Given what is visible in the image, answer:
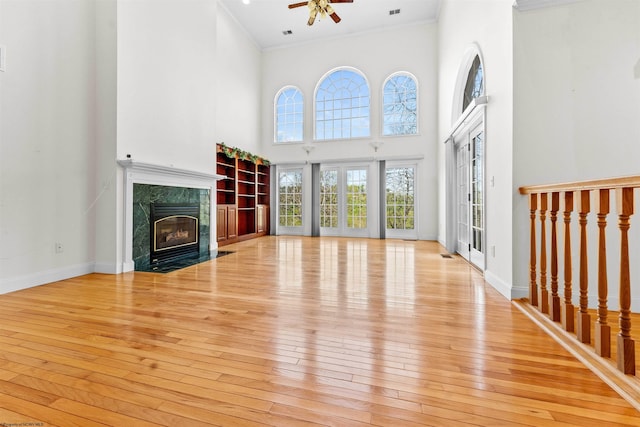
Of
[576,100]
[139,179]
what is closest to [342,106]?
[139,179]

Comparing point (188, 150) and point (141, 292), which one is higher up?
point (188, 150)

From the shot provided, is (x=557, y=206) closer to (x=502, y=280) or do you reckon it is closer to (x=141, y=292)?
(x=502, y=280)

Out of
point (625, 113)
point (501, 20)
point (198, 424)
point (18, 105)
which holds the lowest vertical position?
point (198, 424)

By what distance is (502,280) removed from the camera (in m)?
2.80

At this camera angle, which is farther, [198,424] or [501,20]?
[501,20]

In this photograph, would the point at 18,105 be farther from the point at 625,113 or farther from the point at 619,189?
the point at 625,113

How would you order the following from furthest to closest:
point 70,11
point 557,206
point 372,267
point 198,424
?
point 372,267
point 70,11
point 557,206
point 198,424

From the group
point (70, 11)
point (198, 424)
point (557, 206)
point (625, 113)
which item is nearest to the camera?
point (198, 424)

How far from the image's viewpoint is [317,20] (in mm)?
7160

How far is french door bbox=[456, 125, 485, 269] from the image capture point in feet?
12.6

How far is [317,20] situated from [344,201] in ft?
14.8

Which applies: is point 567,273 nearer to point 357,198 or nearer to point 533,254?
point 533,254

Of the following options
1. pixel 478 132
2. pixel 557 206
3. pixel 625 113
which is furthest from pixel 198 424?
pixel 478 132

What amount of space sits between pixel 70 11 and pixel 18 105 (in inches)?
52.7
